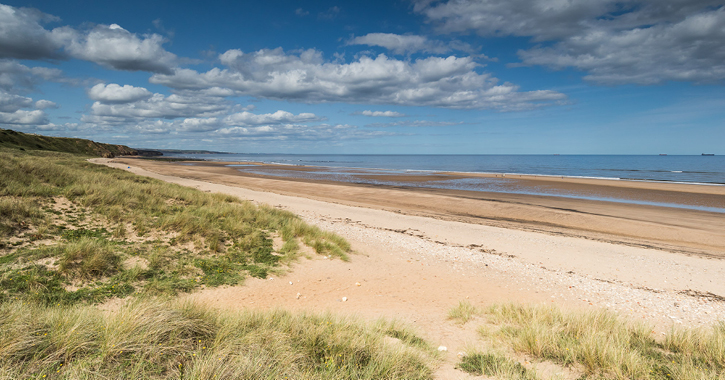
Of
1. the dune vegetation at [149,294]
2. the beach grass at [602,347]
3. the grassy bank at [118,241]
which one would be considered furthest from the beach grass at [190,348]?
the grassy bank at [118,241]

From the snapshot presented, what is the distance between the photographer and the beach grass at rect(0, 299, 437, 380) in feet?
11.4

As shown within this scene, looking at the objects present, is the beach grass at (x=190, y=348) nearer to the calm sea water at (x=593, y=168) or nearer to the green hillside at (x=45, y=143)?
the calm sea water at (x=593, y=168)

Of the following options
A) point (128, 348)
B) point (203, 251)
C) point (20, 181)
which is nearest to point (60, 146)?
point (20, 181)

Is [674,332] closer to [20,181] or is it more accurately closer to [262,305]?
[262,305]

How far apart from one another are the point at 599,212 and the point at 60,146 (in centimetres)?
11654

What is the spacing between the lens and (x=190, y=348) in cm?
409

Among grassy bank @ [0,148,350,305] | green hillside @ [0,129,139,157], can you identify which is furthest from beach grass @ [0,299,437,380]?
green hillside @ [0,129,139,157]

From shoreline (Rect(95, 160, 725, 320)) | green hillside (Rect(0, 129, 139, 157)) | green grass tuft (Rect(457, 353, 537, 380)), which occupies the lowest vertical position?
→ shoreline (Rect(95, 160, 725, 320))

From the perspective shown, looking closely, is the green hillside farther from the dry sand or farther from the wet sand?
the dry sand

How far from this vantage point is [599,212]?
2183 centimetres

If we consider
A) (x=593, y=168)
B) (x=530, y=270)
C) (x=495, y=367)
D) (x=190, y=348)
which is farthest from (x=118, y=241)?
(x=593, y=168)

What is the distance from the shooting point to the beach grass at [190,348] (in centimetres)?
348

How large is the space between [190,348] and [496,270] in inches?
349

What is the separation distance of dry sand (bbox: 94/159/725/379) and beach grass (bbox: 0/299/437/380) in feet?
3.60
